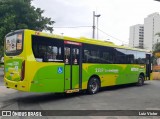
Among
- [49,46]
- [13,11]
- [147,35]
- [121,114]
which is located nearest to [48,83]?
[49,46]

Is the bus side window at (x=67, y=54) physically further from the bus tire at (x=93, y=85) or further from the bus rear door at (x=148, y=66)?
the bus rear door at (x=148, y=66)

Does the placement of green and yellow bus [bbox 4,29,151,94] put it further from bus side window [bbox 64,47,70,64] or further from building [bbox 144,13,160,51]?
building [bbox 144,13,160,51]

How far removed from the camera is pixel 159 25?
198 ft

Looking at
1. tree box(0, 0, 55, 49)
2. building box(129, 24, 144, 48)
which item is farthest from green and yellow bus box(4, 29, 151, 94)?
building box(129, 24, 144, 48)

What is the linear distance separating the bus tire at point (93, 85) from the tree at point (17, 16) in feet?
41.9

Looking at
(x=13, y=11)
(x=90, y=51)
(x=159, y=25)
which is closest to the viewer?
(x=90, y=51)

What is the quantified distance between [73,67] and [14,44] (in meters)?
3.12

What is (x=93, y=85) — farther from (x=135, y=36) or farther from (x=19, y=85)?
(x=135, y=36)

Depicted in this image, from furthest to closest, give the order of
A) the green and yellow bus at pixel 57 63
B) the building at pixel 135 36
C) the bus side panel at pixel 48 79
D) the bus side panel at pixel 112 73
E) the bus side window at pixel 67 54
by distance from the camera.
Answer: the building at pixel 135 36 < the bus side panel at pixel 112 73 < the bus side window at pixel 67 54 < the bus side panel at pixel 48 79 < the green and yellow bus at pixel 57 63

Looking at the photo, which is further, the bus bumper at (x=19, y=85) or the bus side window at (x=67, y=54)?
the bus side window at (x=67, y=54)

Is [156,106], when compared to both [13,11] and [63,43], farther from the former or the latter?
[13,11]

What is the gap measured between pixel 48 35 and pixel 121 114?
4803 millimetres

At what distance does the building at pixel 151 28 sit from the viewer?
200ft

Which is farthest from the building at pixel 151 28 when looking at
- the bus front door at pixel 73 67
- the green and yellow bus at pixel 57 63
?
the bus front door at pixel 73 67
